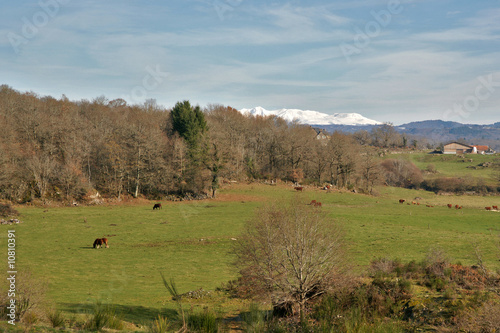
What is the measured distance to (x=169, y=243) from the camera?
3909 cm

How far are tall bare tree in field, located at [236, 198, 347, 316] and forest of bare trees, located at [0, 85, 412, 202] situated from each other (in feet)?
180

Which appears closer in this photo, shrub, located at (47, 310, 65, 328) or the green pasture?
shrub, located at (47, 310, 65, 328)

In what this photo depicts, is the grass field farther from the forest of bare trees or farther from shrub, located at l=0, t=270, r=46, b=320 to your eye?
the forest of bare trees

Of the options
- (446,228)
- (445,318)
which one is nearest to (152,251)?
(445,318)

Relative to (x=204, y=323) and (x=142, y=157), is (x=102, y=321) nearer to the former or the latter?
(x=204, y=323)

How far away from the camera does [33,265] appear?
92.6 feet

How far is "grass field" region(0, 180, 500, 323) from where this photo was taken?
2316 cm

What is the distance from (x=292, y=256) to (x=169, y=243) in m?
25.7

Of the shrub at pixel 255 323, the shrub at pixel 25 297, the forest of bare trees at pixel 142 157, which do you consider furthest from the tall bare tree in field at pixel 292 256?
the forest of bare trees at pixel 142 157

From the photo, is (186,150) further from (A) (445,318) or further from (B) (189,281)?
(A) (445,318)

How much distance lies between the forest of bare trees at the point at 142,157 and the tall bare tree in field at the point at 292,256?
54.9m

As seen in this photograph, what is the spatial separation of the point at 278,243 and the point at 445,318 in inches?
351

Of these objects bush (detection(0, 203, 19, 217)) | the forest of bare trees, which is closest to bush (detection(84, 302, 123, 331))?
bush (detection(0, 203, 19, 217))

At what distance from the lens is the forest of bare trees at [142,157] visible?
6250cm
